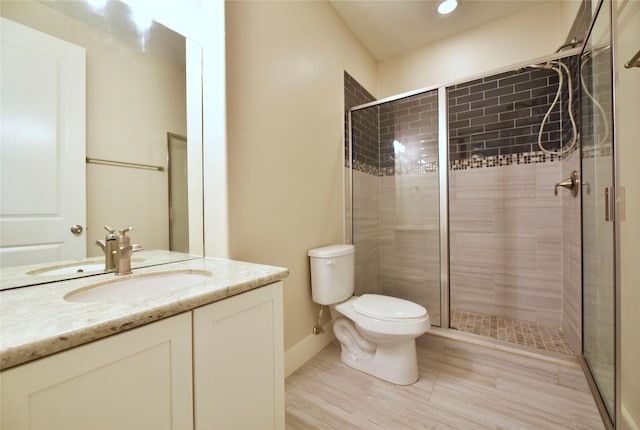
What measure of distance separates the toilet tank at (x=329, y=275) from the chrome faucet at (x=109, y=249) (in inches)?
41.6

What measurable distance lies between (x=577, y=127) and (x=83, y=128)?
2705mm

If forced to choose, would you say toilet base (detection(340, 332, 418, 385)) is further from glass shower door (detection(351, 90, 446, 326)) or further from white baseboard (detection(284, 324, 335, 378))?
glass shower door (detection(351, 90, 446, 326))

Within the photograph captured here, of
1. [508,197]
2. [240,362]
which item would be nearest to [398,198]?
[508,197]

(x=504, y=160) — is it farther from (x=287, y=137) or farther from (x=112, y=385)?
(x=112, y=385)

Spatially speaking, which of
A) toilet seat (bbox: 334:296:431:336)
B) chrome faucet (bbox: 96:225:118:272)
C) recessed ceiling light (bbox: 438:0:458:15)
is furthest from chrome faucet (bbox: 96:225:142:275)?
recessed ceiling light (bbox: 438:0:458:15)

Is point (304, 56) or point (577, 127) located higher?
point (304, 56)

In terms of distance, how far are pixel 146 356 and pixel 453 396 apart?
152cm

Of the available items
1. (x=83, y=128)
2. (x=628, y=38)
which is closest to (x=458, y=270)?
(x=628, y=38)

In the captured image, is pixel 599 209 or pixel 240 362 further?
pixel 599 209

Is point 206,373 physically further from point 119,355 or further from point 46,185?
point 46,185

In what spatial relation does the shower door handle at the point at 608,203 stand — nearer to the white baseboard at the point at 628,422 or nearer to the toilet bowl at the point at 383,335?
the white baseboard at the point at 628,422

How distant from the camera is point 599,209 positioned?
128 centimetres

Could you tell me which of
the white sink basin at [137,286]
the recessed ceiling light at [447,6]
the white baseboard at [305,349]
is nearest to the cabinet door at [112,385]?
the white sink basin at [137,286]

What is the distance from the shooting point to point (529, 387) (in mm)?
1492
